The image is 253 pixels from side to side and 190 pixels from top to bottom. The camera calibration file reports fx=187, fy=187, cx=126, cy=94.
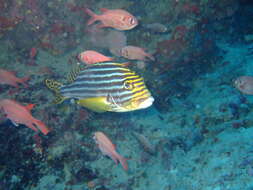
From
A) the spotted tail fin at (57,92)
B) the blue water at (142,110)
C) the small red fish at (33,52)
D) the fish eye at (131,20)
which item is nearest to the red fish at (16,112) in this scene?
the blue water at (142,110)

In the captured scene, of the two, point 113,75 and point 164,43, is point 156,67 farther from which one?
point 113,75

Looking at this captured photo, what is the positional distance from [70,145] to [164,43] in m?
5.40

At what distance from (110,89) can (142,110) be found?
3.95m

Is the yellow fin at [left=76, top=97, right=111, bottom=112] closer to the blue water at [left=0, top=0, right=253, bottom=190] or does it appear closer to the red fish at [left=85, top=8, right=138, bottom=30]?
the blue water at [left=0, top=0, right=253, bottom=190]

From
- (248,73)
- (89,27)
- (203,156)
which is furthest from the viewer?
(89,27)

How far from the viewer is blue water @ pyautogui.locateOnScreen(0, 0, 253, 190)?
12.7 feet

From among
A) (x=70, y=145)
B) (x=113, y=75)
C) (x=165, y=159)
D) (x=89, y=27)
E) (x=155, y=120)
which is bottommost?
(x=155, y=120)

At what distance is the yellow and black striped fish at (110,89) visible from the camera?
2.79 meters

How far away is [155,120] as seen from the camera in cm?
641

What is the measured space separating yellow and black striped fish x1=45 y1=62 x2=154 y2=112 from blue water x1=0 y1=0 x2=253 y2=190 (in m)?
1.61

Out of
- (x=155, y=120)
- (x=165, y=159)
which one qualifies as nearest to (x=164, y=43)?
(x=155, y=120)

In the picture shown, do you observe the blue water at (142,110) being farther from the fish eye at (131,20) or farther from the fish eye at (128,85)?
the fish eye at (128,85)

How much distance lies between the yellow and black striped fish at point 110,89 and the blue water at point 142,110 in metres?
1.61

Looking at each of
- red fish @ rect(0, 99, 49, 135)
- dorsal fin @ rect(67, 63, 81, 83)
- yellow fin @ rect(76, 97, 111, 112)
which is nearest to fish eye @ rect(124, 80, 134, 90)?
yellow fin @ rect(76, 97, 111, 112)
